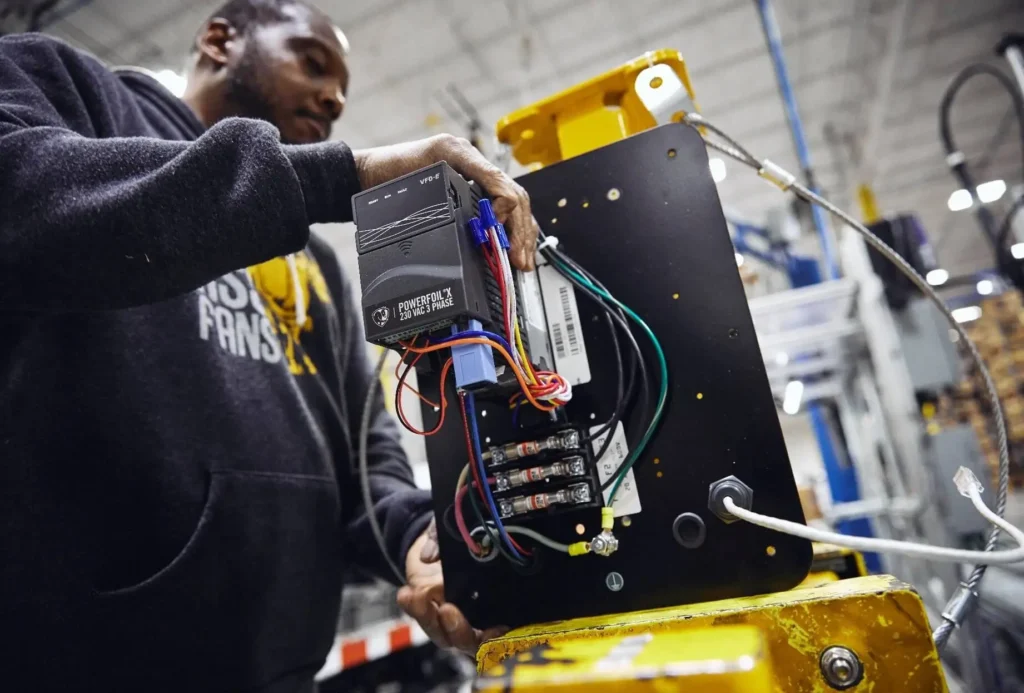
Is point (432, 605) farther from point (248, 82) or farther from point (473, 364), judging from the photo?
point (248, 82)

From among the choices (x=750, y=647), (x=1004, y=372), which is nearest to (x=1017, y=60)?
(x=750, y=647)

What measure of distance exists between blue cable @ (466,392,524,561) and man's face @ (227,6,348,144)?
872 mm

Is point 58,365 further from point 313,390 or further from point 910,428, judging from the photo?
point 910,428

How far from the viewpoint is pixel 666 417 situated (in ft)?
1.90

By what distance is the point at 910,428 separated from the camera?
5.83ft

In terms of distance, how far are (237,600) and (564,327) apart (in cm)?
54

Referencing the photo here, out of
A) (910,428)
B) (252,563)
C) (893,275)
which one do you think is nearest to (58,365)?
(252,563)

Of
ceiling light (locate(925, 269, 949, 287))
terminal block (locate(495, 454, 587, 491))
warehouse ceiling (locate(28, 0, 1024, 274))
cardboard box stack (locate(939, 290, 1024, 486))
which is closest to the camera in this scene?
terminal block (locate(495, 454, 587, 491))

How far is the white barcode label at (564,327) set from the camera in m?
0.62

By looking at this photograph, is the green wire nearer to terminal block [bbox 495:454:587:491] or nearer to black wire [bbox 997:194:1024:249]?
terminal block [bbox 495:454:587:491]

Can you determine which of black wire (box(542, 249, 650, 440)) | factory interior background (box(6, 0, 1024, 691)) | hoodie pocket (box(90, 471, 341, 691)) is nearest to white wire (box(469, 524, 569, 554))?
black wire (box(542, 249, 650, 440))

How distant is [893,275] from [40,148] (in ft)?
6.32

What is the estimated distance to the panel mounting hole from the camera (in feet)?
1.79

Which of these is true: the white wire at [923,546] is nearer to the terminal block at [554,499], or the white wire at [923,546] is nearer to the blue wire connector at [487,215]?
the terminal block at [554,499]
